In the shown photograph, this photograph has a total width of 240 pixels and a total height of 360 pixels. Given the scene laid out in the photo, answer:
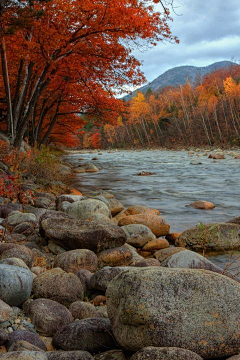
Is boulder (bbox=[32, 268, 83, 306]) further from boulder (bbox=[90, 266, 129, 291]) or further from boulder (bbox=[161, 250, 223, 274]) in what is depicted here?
boulder (bbox=[161, 250, 223, 274])

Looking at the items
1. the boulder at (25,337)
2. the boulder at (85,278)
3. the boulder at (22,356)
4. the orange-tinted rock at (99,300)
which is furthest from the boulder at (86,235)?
the boulder at (22,356)

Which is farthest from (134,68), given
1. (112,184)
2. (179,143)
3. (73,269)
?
(179,143)

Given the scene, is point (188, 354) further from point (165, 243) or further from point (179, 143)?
point (179, 143)

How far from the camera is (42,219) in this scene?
5.83 m

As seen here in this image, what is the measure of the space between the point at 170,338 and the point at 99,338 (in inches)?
26.0

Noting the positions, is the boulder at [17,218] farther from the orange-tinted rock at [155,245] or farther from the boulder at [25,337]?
the boulder at [25,337]

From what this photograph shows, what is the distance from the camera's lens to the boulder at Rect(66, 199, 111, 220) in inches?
281

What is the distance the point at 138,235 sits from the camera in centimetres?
640

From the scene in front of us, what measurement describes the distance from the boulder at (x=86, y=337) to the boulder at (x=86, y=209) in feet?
13.5

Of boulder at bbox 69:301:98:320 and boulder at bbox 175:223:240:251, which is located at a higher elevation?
boulder at bbox 69:301:98:320

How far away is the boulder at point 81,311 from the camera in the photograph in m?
3.44

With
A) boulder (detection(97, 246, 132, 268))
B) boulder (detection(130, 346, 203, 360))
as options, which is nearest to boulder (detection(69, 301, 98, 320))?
boulder (detection(130, 346, 203, 360))

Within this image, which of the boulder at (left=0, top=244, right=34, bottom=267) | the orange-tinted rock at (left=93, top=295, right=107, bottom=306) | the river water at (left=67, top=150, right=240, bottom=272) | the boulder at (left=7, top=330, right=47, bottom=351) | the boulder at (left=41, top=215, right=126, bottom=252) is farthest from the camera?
the river water at (left=67, top=150, right=240, bottom=272)

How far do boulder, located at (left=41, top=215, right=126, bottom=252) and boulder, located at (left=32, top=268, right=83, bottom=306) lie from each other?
4.63 ft
